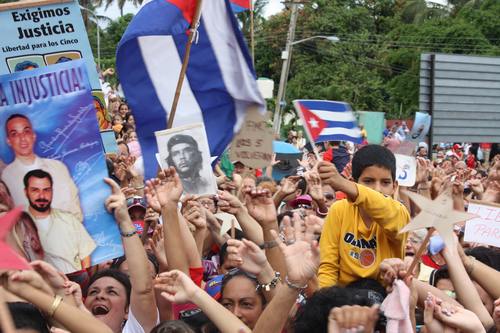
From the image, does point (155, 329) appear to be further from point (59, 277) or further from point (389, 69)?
point (389, 69)

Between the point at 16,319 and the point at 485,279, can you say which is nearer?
the point at 16,319

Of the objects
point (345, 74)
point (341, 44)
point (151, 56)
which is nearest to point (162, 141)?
point (151, 56)

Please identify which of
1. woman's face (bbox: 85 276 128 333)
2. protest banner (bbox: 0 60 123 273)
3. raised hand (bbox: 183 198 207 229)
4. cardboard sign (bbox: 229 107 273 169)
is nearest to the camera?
protest banner (bbox: 0 60 123 273)

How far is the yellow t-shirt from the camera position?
14.4 feet

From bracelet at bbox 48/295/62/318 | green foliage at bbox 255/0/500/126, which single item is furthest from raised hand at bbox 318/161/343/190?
green foliage at bbox 255/0/500/126

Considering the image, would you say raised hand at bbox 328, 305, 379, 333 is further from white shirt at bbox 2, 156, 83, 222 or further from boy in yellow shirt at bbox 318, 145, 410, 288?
white shirt at bbox 2, 156, 83, 222

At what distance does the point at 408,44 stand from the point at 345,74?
6.91m

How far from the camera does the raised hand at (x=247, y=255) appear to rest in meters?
4.10

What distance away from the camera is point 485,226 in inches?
209

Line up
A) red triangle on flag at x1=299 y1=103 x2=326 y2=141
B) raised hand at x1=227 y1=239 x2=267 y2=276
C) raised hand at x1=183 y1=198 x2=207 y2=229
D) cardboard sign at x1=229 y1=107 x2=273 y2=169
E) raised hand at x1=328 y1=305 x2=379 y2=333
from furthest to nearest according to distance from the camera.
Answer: cardboard sign at x1=229 y1=107 x2=273 y2=169 → red triangle on flag at x1=299 y1=103 x2=326 y2=141 → raised hand at x1=183 y1=198 x2=207 y2=229 → raised hand at x1=227 y1=239 x2=267 y2=276 → raised hand at x1=328 y1=305 x2=379 y2=333

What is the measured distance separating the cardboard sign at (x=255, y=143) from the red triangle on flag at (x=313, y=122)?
291mm

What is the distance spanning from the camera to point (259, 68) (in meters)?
57.3

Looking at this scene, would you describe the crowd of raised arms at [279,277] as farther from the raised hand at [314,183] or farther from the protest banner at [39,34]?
the protest banner at [39,34]

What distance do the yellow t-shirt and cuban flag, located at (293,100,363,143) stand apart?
2.04 metres
